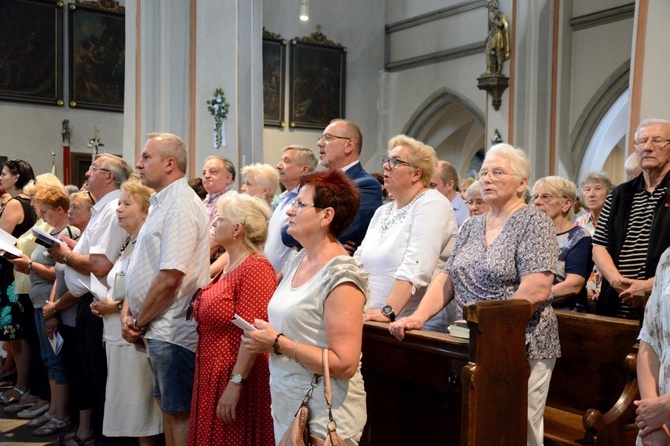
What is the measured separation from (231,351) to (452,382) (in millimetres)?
976

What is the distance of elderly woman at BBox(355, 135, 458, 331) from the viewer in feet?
11.0

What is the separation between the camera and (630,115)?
20.2 ft

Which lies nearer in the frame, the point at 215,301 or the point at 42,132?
the point at 215,301

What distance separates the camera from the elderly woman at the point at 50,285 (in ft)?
16.6

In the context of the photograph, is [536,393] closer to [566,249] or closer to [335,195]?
[335,195]

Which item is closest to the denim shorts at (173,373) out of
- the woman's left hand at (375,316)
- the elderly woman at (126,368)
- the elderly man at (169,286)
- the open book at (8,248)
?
the elderly man at (169,286)

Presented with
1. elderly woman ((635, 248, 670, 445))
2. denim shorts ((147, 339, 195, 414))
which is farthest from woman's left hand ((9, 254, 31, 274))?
elderly woman ((635, 248, 670, 445))

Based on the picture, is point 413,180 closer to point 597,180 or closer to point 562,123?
point 597,180

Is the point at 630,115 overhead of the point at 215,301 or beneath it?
overhead

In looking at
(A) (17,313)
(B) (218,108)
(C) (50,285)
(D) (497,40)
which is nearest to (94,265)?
(C) (50,285)

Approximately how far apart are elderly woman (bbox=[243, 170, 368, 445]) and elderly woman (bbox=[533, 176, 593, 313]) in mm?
1628

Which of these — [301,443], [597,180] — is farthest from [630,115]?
[301,443]

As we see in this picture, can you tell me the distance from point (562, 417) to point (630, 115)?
3.37 m

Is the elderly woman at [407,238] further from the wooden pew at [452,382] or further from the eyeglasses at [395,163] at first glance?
the wooden pew at [452,382]
